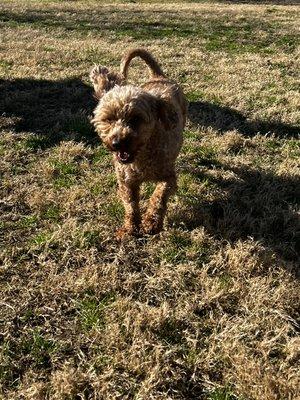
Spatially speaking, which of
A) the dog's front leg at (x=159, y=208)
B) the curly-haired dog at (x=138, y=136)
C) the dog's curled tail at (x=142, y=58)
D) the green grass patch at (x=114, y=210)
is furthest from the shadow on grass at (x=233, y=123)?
the dog's front leg at (x=159, y=208)

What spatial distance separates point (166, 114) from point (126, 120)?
647mm

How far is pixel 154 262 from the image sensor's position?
601 cm

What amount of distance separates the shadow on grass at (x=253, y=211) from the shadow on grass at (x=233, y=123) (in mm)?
2195

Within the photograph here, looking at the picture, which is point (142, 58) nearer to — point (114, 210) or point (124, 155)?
point (114, 210)

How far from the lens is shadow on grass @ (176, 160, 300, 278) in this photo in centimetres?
645

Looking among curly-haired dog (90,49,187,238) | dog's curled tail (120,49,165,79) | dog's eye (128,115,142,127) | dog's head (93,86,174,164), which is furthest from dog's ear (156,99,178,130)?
dog's curled tail (120,49,165,79)

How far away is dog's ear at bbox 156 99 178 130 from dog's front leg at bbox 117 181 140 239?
961 millimetres

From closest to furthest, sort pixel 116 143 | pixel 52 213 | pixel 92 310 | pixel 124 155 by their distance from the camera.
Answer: pixel 92 310 < pixel 116 143 < pixel 124 155 < pixel 52 213

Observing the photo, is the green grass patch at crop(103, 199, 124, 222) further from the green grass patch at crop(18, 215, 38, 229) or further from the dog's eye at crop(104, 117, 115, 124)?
the dog's eye at crop(104, 117, 115, 124)

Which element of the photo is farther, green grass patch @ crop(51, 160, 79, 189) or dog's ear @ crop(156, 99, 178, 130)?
green grass patch @ crop(51, 160, 79, 189)

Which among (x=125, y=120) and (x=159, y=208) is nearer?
(x=125, y=120)

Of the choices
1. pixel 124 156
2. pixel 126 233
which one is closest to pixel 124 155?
pixel 124 156

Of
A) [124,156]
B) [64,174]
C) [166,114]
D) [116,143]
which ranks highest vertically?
[166,114]

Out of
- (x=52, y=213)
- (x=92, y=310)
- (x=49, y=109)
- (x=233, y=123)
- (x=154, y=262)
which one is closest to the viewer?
(x=92, y=310)
